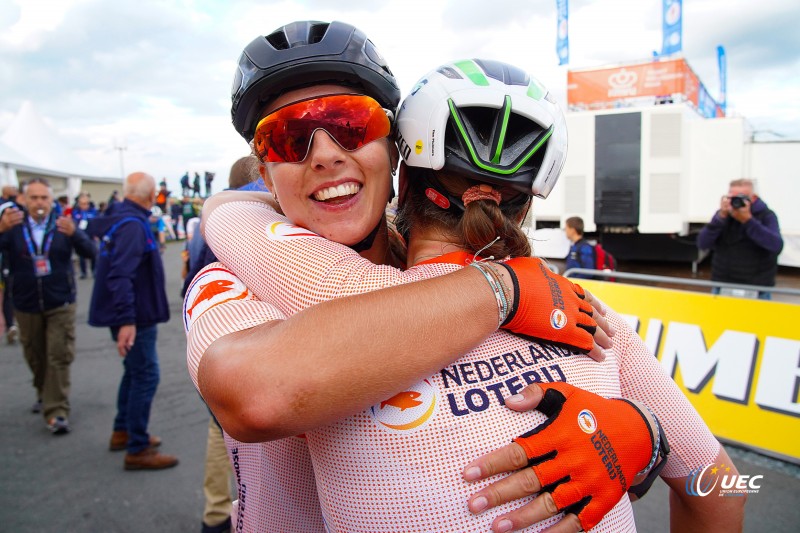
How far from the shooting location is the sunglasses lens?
1.53 m

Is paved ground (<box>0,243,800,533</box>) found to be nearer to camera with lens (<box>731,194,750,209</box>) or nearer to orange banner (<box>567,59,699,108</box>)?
camera with lens (<box>731,194,750,209</box>)

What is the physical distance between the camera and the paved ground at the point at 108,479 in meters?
3.85

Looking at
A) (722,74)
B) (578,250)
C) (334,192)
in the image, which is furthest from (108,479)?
(722,74)

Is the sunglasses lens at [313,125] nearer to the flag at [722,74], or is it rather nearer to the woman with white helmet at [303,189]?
the woman with white helmet at [303,189]

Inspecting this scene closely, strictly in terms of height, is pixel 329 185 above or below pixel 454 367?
above

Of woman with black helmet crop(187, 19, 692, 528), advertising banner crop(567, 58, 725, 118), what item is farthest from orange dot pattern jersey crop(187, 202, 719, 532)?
advertising banner crop(567, 58, 725, 118)

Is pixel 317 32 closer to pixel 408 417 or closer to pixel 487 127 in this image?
pixel 487 127

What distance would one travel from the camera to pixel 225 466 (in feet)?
12.4

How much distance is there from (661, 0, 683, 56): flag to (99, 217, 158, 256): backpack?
73.4 feet

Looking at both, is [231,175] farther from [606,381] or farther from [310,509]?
[606,381]

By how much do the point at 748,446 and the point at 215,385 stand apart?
523 cm

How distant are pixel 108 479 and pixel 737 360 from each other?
5962 mm

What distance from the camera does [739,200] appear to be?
6.25 m

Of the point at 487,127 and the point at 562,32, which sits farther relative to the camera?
the point at 562,32
